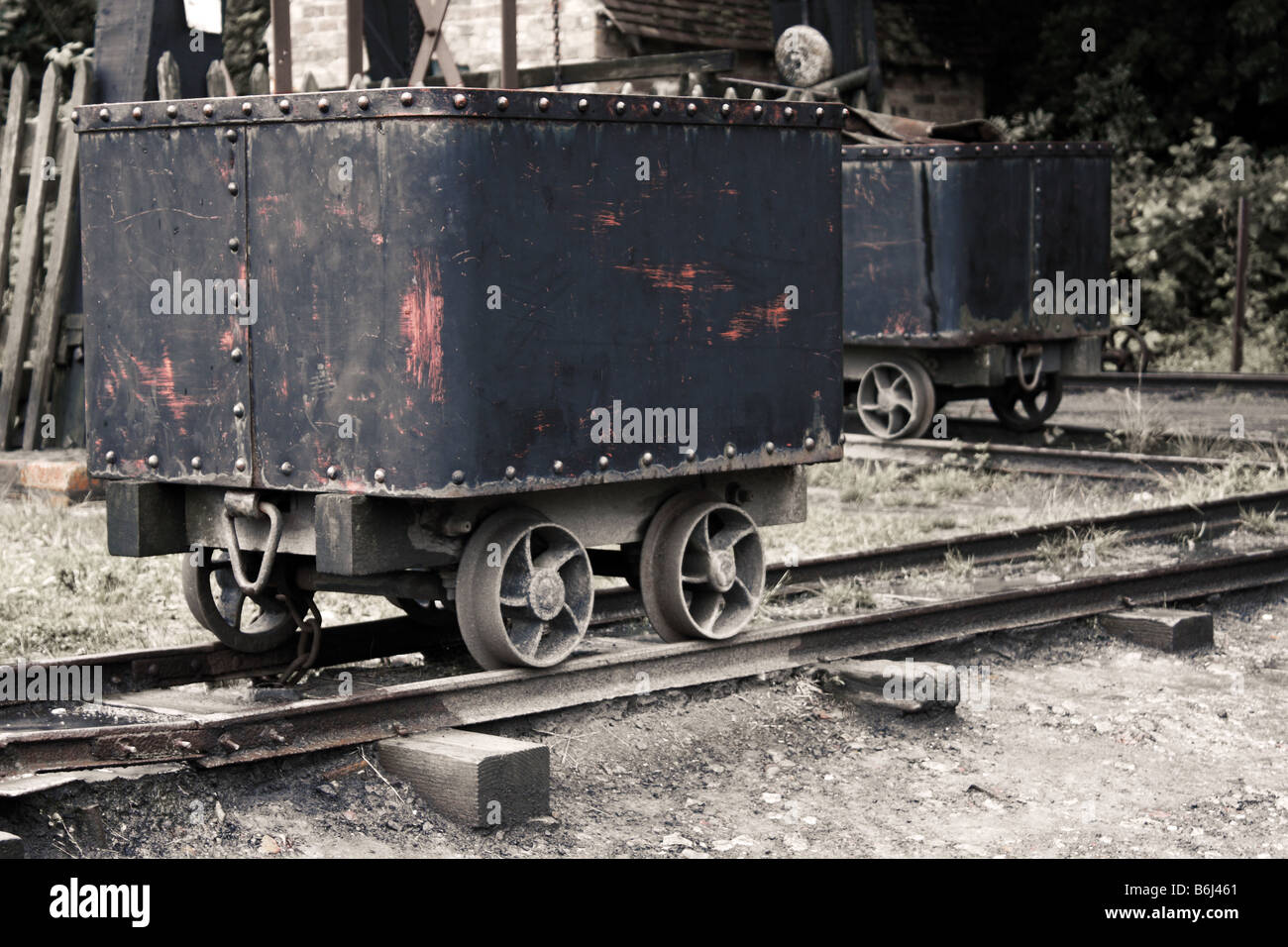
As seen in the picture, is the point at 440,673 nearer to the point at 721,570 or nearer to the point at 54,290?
the point at 721,570

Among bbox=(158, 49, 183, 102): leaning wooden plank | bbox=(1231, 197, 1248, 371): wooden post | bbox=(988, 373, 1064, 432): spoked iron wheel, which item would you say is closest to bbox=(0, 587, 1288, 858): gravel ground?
bbox=(158, 49, 183, 102): leaning wooden plank

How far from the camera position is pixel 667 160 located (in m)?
5.62

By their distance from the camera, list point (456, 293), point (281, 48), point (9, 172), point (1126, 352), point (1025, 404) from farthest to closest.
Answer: point (1126, 352) < point (1025, 404) < point (9, 172) < point (281, 48) < point (456, 293)

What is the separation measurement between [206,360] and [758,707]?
86.6 inches

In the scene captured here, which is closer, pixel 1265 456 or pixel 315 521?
pixel 315 521

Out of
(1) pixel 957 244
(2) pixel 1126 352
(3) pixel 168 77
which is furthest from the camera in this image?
(2) pixel 1126 352

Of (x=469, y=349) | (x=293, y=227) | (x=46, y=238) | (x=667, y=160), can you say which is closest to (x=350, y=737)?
(x=469, y=349)

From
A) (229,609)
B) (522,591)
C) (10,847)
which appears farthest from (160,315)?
(10,847)

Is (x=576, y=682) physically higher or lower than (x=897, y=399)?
lower

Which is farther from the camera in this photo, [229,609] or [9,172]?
[9,172]

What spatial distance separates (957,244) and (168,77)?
214 inches

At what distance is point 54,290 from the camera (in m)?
10.2
